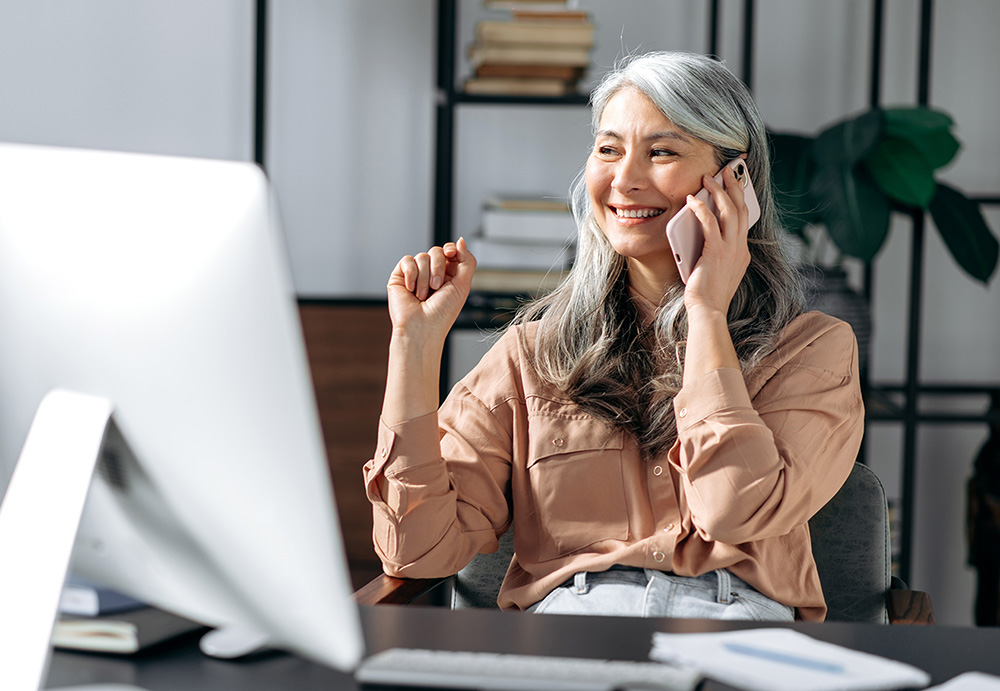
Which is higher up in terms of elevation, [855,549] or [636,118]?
[636,118]

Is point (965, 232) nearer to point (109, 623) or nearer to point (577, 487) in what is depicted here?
point (577, 487)

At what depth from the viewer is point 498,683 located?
0.87 m

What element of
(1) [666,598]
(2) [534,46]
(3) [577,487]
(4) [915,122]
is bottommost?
(1) [666,598]

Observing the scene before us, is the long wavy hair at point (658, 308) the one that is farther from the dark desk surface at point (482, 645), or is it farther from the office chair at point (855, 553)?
the dark desk surface at point (482, 645)

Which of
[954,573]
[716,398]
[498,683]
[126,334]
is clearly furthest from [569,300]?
[954,573]

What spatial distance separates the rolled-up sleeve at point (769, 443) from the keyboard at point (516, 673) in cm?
46

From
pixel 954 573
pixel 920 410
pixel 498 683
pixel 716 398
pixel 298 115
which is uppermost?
pixel 298 115

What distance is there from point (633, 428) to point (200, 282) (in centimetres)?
95

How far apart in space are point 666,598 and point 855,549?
0.32 meters

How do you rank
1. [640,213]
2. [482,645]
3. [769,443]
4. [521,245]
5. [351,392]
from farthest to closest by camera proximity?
[351,392]
[521,245]
[640,213]
[769,443]
[482,645]

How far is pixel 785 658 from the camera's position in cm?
93

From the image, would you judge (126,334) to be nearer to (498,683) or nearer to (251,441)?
(251,441)

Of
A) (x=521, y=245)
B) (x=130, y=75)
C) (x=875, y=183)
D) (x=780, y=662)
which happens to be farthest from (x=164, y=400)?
(x=130, y=75)

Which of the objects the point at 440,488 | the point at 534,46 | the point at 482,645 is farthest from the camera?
the point at 534,46
